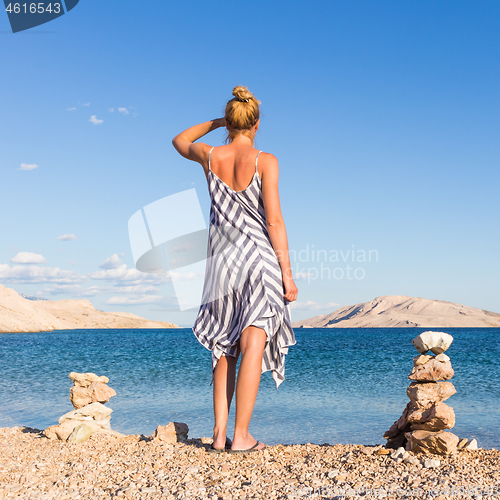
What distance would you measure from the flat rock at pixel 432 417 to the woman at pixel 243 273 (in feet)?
4.29

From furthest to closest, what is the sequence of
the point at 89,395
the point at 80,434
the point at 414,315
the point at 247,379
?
1. the point at 414,315
2. the point at 89,395
3. the point at 80,434
4. the point at 247,379

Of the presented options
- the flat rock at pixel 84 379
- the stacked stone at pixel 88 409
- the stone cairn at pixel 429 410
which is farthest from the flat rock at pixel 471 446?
the flat rock at pixel 84 379

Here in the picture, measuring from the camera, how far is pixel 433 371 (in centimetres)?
385

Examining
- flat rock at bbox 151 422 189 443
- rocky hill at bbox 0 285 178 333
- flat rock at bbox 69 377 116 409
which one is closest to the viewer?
flat rock at bbox 151 422 189 443

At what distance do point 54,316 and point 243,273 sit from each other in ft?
277

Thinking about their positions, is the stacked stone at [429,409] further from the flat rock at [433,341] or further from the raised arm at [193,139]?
the raised arm at [193,139]

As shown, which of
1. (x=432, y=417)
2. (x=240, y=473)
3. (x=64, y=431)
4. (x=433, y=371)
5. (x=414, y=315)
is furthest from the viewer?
(x=414, y=315)

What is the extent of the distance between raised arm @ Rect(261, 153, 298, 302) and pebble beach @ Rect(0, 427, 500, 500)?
1.21 meters

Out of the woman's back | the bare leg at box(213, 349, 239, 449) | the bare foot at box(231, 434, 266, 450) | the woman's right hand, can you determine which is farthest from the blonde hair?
the bare foot at box(231, 434, 266, 450)

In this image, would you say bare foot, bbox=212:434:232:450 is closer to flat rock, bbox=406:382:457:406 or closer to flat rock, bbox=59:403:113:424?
flat rock, bbox=406:382:457:406

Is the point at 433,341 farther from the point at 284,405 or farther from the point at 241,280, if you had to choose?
the point at 284,405

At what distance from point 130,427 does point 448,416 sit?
5.26 meters

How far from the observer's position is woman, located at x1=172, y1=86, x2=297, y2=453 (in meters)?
3.19

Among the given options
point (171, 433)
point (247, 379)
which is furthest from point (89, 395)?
point (247, 379)
